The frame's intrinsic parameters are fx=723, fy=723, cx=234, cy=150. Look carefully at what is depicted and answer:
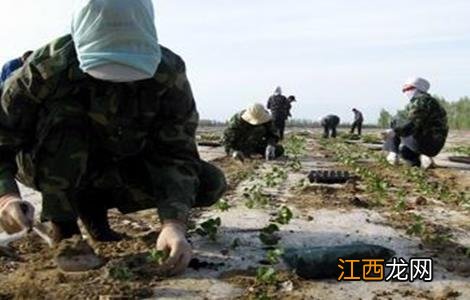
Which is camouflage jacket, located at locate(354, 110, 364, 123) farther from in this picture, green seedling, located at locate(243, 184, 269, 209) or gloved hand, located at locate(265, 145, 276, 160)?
green seedling, located at locate(243, 184, 269, 209)

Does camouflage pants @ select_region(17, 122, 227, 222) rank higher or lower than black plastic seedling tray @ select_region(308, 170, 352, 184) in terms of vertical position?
higher

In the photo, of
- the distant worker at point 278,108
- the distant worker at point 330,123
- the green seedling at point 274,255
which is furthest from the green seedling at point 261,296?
the distant worker at point 330,123

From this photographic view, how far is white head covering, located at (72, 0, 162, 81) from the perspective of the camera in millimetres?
2840

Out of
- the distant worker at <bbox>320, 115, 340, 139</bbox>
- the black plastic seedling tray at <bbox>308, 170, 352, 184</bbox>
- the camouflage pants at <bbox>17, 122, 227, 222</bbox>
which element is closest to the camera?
the camouflage pants at <bbox>17, 122, 227, 222</bbox>

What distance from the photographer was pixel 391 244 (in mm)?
3703

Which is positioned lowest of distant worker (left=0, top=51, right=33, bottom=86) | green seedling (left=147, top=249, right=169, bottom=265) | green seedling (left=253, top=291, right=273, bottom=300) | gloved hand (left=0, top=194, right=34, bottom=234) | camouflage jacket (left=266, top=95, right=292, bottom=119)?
green seedling (left=253, top=291, right=273, bottom=300)

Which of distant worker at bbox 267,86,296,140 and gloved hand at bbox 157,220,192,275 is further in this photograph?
distant worker at bbox 267,86,296,140

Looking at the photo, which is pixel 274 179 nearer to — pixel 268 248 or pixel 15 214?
pixel 268 248

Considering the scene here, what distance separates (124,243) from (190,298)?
886mm

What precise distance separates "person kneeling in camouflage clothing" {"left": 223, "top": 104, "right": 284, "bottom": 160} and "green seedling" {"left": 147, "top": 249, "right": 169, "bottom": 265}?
741 centimetres

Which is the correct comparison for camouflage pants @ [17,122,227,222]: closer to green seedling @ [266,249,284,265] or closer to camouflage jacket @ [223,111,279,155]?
green seedling @ [266,249,284,265]

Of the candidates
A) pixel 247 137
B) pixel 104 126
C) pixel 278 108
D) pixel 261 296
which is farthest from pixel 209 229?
pixel 278 108

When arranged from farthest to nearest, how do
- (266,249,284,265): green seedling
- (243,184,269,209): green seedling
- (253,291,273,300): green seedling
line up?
(243,184,269,209): green seedling < (266,249,284,265): green seedling < (253,291,273,300): green seedling

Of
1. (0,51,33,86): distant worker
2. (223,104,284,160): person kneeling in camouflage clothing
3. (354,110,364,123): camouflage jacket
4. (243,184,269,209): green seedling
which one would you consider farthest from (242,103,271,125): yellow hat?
(354,110,364,123): camouflage jacket
